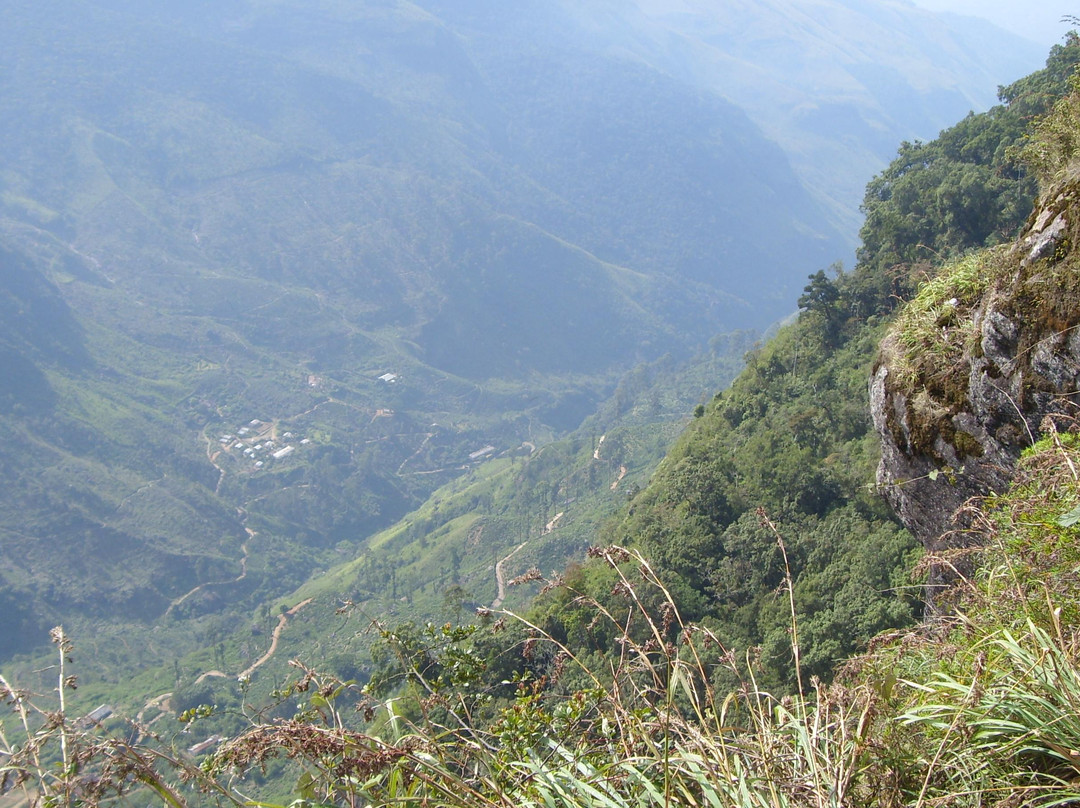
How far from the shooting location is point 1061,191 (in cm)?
695

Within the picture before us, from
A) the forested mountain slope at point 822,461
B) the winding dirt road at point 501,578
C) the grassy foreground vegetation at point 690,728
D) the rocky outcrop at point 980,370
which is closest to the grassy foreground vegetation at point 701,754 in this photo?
the grassy foreground vegetation at point 690,728

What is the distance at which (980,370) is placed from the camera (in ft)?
23.4

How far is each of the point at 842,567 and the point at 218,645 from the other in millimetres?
84452

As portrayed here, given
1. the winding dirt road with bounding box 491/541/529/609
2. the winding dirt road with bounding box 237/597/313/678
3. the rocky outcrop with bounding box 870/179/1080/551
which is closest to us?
the rocky outcrop with bounding box 870/179/1080/551

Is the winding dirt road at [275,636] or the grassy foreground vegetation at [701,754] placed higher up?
the grassy foreground vegetation at [701,754]

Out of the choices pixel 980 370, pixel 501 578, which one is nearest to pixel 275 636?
pixel 501 578

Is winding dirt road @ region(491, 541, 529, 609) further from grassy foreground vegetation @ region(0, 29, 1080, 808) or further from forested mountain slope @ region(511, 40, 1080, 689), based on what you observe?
grassy foreground vegetation @ region(0, 29, 1080, 808)

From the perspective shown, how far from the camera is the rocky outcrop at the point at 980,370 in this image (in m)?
6.41

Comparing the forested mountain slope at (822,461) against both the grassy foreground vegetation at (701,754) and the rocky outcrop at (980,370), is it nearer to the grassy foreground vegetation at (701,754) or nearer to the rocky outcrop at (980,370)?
the rocky outcrop at (980,370)

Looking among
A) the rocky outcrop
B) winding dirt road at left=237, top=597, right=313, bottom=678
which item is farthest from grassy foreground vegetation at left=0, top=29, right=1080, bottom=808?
→ winding dirt road at left=237, top=597, right=313, bottom=678

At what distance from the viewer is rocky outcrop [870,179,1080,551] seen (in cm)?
641

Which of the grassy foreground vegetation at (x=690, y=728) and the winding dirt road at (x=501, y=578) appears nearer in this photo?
the grassy foreground vegetation at (x=690, y=728)

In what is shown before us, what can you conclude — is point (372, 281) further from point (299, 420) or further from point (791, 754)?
point (791, 754)

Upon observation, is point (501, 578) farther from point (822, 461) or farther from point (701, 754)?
point (701, 754)
